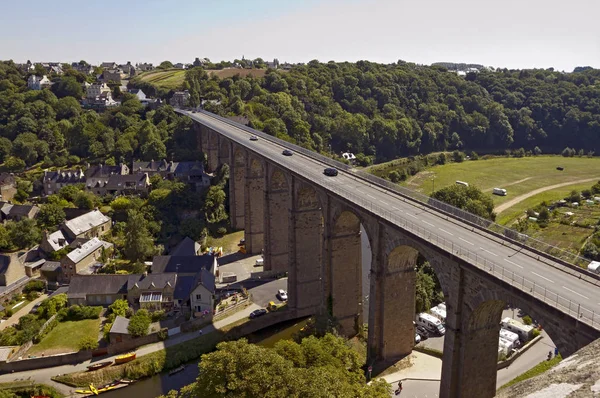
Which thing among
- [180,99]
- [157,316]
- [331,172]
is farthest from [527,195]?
[180,99]

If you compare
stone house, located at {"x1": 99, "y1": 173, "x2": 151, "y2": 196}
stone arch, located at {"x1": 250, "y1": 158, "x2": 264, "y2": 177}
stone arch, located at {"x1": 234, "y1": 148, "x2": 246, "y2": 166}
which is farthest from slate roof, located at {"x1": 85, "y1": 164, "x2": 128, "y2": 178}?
stone arch, located at {"x1": 250, "y1": 158, "x2": 264, "y2": 177}

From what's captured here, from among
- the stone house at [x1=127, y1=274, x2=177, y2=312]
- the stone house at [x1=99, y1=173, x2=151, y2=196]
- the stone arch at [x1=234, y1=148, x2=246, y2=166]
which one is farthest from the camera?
the stone house at [x1=99, y1=173, x2=151, y2=196]

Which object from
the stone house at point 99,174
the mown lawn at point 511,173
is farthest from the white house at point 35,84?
the mown lawn at point 511,173

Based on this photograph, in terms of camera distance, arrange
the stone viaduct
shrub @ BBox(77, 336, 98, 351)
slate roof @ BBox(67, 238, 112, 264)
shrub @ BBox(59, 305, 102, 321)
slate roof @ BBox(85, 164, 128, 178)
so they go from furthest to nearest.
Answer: slate roof @ BBox(85, 164, 128, 178) → slate roof @ BBox(67, 238, 112, 264) → shrub @ BBox(59, 305, 102, 321) → shrub @ BBox(77, 336, 98, 351) → the stone viaduct

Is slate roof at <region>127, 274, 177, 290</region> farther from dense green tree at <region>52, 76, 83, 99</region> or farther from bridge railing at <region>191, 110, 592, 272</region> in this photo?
dense green tree at <region>52, 76, 83, 99</region>

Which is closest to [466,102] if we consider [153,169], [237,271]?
[153,169]

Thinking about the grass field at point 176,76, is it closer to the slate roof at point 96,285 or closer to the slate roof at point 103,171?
the slate roof at point 103,171

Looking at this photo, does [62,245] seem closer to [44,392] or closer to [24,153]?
[44,392]
